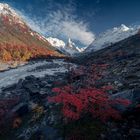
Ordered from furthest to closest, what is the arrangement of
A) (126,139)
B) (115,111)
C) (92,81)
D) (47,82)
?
(47,82) < (92,81) < (115,111) < (126,139)

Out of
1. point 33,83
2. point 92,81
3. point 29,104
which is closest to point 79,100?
point 29,104

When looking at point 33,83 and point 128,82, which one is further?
point 33,83

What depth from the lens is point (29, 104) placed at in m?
41.0

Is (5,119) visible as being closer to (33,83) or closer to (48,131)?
(48,131)

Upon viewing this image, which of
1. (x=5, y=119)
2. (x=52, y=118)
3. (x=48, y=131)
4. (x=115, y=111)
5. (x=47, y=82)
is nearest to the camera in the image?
(x=115, y=111)

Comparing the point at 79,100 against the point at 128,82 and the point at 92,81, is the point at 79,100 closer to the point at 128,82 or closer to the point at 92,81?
the point at 128,82

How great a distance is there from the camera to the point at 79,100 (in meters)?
30.5

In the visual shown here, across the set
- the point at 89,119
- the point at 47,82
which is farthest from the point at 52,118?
the point at 47,82

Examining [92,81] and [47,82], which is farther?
[47,82]

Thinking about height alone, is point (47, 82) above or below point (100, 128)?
above

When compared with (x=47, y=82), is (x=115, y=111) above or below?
below

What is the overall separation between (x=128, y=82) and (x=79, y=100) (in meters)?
13.0

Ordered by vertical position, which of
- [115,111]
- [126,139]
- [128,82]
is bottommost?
[126,139]

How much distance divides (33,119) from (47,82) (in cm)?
1998
